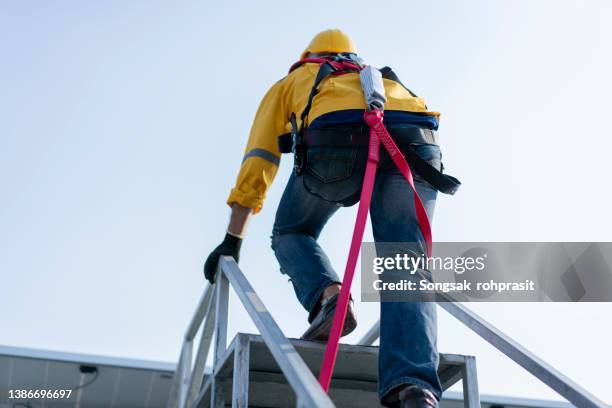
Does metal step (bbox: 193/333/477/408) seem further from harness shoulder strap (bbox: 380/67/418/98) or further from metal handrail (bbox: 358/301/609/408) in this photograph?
harness shoulder strap (bbox: 380/67/418/98)

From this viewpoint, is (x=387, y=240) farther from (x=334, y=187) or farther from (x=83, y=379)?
(x=83, y=379)

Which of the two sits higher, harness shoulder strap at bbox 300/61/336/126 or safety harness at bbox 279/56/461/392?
harness shoulder strap at bbox 300/61/336/126

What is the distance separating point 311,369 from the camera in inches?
130

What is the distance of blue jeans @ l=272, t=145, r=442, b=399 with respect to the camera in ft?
8.82

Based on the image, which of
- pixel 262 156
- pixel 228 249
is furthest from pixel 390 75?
pixel 228 249

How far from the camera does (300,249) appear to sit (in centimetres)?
369

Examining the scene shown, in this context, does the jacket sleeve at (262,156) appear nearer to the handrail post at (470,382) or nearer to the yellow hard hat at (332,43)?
the yellow hard hat at (332,43)

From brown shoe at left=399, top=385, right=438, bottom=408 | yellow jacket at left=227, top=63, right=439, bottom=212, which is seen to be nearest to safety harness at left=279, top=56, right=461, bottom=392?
yellow jacket at left=227, top=63, right=439, bottom=212

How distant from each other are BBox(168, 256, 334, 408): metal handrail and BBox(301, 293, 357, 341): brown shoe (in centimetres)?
30

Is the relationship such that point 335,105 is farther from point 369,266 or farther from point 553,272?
point 553,272

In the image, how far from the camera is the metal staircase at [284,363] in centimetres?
280

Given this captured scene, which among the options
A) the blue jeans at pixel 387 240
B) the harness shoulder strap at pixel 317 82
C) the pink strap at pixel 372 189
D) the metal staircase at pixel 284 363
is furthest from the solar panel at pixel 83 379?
the pink strap at pixel 372 189

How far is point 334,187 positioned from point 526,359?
1008 millimetres

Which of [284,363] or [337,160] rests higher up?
[337,160]
